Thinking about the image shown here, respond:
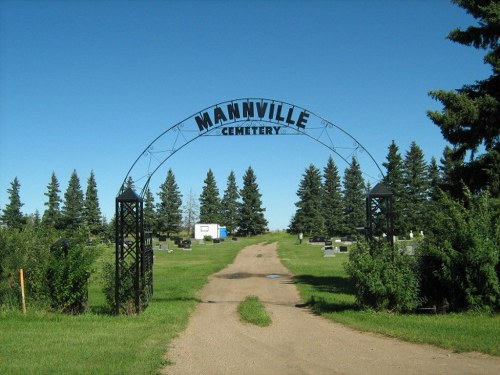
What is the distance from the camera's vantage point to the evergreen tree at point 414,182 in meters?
68.4

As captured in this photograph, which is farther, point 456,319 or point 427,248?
point 427,248

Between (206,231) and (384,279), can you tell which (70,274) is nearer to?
(384,279)

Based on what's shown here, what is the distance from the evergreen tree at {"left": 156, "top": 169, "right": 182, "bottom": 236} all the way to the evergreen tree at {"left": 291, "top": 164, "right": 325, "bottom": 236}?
2052 cm

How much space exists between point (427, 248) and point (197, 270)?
16.1 meters

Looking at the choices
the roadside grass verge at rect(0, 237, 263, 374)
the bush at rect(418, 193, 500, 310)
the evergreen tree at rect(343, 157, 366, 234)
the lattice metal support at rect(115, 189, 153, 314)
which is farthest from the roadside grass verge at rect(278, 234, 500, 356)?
the evergreen tree at rect(343, 157, 366, 234)

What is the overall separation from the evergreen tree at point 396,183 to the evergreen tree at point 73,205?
4889 centimetres

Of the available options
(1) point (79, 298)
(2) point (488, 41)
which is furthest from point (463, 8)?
(1) point (79, 298)

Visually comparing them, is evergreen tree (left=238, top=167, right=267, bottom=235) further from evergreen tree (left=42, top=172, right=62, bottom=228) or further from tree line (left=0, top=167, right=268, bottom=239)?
evergreen tree (left=42, top=172, right=62, bottom=228)

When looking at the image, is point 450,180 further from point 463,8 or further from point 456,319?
point 456,319

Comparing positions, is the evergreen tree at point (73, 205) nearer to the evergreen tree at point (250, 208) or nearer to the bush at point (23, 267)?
the evergreen tree at point (250, 208)

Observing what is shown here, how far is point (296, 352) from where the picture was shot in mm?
9258

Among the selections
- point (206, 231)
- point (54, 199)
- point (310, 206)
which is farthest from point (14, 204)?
point (310, 206)

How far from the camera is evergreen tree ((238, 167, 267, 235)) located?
97875 millimetres

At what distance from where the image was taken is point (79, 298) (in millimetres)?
13953
